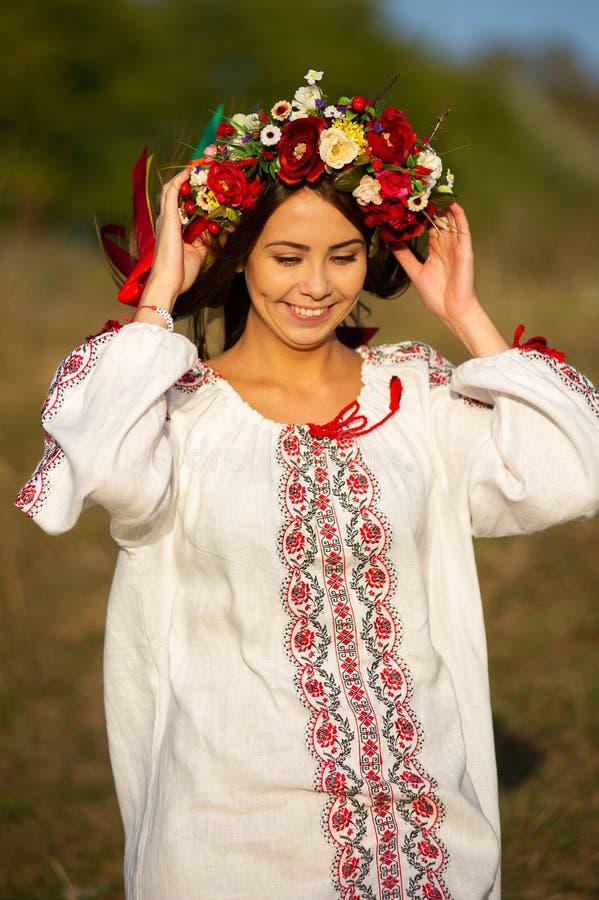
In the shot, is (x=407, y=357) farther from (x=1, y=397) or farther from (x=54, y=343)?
(x=54, y=343)

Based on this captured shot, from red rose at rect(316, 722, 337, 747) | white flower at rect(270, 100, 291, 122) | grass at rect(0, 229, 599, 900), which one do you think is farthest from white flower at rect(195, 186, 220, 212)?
grass at rect(0, 229, 599, 900)

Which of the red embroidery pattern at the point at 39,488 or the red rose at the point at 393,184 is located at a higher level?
the red rose at the point at 393,184

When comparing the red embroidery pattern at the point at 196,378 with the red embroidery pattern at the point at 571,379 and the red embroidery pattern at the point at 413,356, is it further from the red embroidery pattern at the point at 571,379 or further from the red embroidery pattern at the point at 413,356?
the red embroidery pattern at the point at 571,379

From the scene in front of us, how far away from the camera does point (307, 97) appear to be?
→ 10.0 ft

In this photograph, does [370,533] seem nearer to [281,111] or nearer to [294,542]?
[294,542]

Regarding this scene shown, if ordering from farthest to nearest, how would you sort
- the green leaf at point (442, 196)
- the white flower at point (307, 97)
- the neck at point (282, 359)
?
the neck at point (282, 359) < the green leaf at point (442, 196) < the white flower at point (307, 97)

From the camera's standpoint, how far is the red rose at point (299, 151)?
302 centimetres

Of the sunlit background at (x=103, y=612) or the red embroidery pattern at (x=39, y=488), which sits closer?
the red embroidery pattern at (x=39, y=488)

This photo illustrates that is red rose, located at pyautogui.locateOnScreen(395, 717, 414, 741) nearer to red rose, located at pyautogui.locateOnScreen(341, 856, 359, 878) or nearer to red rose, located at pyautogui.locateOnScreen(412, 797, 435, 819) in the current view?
red rose, located at pyautogui.locateOnScreen(412, 797, 435, 819)

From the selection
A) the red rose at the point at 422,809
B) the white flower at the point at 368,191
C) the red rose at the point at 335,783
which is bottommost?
the red rose at the point at 422,809

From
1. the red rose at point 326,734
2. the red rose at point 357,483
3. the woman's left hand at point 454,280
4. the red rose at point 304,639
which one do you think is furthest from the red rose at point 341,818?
the woman's left hand at point 454,280

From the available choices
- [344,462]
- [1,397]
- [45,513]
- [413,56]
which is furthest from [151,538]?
[413,56]

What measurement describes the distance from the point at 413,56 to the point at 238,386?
114 ft

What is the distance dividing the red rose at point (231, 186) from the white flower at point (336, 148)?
0.19 meters
